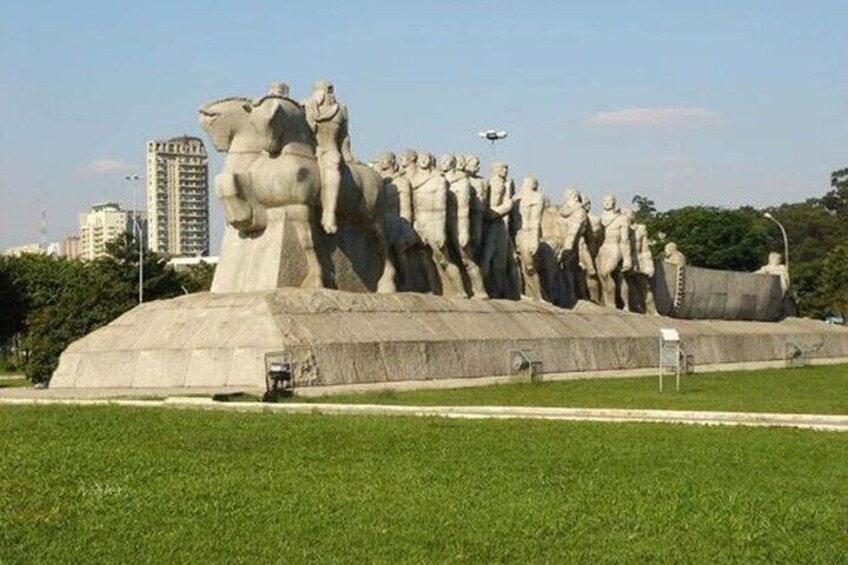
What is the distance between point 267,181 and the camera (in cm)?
2288

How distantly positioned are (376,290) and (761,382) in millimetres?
7077

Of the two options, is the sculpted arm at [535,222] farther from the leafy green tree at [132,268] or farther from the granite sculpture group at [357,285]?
the leafy green tree at [132,268]

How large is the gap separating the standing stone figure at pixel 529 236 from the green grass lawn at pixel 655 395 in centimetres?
577

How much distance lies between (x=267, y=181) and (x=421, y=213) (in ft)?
16.6

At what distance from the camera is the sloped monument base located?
20.4m

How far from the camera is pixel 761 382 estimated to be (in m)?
24.4

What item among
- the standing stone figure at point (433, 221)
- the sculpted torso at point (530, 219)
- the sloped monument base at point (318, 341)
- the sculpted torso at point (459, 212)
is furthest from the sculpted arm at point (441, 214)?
the sculpted torso at point (530, 219)

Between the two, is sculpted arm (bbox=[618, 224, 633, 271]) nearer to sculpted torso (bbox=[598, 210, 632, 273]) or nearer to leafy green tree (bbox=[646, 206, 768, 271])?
sculpted torso (bbox=[598, 210, 632, 273])

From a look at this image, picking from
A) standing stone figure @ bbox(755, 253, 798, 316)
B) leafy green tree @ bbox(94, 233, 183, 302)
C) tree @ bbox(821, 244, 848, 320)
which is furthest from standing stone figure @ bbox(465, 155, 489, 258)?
tree @ bbox(821, 244, 848, 320)

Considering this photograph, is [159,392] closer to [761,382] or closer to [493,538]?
[761,382]


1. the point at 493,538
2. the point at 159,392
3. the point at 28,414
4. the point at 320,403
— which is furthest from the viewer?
the point at 159,392

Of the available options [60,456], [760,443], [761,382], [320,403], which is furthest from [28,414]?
[761,382]

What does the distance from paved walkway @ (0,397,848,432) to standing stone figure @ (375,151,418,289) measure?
8916 millimetres

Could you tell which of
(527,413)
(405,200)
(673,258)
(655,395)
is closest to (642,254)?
(673,258)
